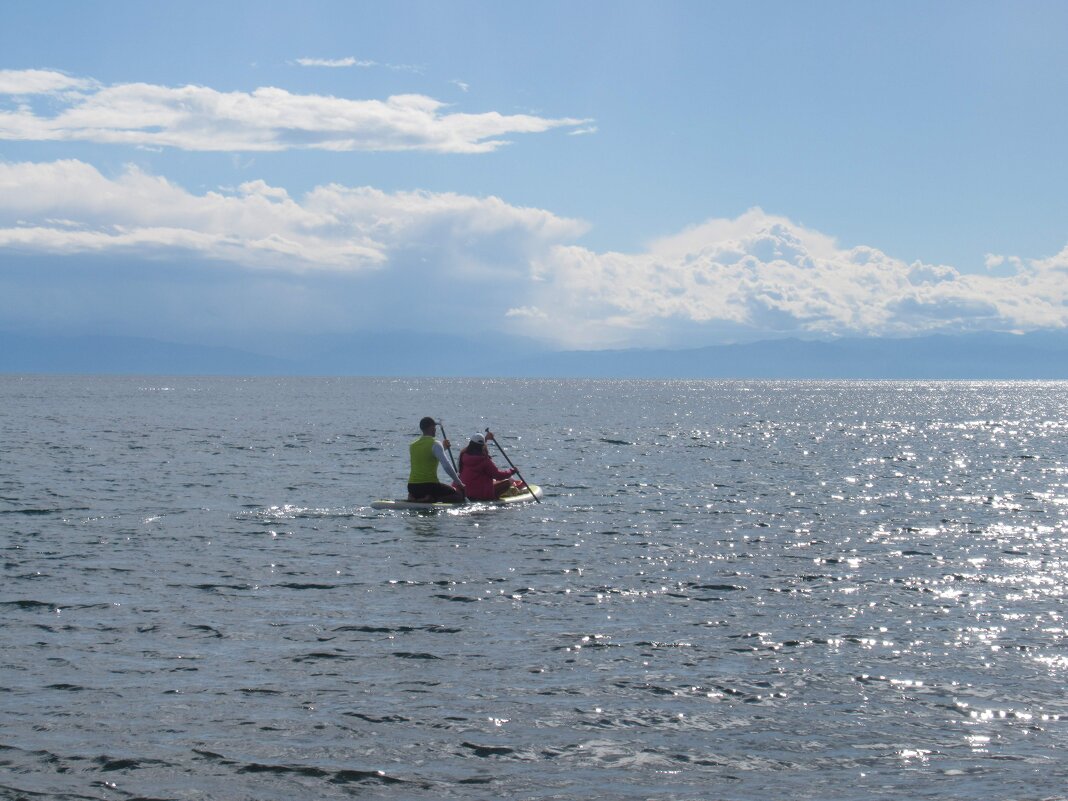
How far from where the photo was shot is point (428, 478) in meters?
31.8

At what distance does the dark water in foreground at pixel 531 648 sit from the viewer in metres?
11.2

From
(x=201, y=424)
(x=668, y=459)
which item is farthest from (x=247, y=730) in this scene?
(x=201, y=424)

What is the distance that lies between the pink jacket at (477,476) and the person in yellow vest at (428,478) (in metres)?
0.43

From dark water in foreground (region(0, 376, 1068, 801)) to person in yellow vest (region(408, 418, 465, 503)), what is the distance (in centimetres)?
176

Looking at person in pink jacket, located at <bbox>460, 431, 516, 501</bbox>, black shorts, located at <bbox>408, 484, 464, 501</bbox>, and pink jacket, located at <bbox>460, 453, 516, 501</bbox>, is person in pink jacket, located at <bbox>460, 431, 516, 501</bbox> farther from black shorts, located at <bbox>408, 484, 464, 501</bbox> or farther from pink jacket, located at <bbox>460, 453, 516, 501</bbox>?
→ black shorts, located at <bbox>408, 484, 464, 501</bbox>

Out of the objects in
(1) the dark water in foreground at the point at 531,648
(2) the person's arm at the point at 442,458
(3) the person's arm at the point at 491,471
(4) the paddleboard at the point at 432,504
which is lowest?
(1) the dark water in foreground at the point at 531,648

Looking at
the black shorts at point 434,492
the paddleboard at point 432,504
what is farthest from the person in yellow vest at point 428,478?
the paddleboard at point 432,504

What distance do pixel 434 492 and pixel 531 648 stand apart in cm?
1636

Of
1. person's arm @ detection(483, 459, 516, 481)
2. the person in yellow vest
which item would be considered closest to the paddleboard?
the person in yellow vest

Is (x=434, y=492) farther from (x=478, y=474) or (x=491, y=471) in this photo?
(x=491, y=471)

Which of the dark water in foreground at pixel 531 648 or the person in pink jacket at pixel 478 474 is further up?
the person in pink jacket at pixel 478 474

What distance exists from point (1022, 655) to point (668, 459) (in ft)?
131

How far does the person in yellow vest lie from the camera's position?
31.2 meters

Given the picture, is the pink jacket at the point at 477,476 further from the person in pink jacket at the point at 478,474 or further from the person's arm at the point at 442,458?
the person's arm at the point at 442,458
